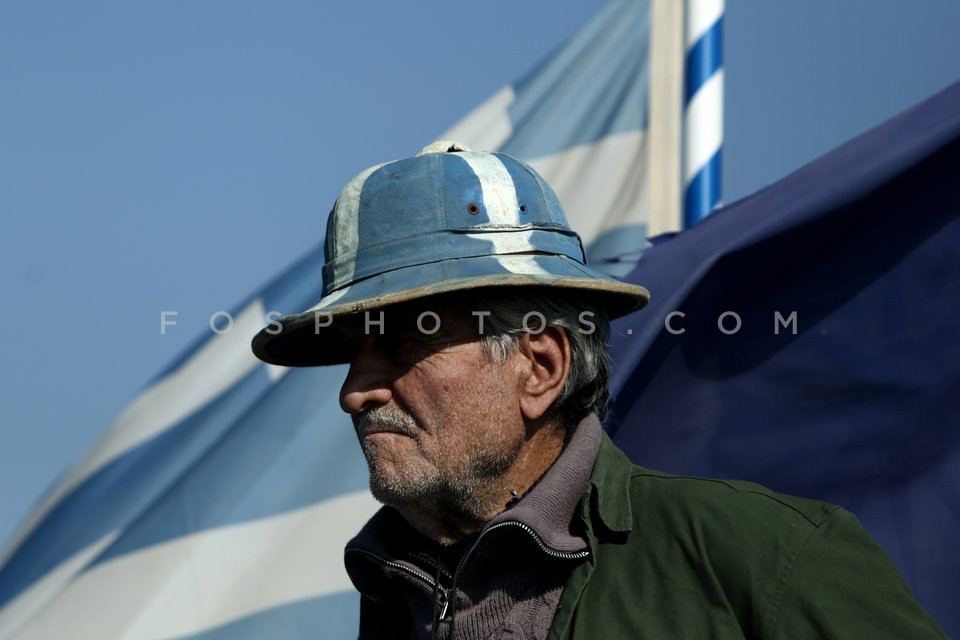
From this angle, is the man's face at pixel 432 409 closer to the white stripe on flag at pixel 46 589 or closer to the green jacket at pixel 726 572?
the green jacket at pixel 726 572

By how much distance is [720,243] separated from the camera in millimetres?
4004

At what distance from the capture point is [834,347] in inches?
149

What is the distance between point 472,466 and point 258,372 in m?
2.33

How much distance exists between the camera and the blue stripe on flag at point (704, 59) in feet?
16.1

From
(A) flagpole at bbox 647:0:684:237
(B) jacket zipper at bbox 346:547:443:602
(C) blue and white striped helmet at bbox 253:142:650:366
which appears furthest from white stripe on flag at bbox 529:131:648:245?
(B) jacket zipper at bbox 346:547:443:602

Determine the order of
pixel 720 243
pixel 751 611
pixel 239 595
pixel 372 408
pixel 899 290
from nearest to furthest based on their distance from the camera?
pixel 751 611 → pixel 372 408 → pixel 899 290 → pixel 720 243 → pixel 239 595

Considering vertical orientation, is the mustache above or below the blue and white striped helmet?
below

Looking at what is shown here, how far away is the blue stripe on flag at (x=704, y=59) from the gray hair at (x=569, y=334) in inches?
81.9

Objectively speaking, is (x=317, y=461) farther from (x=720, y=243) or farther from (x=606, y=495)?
(x=606, y=495)

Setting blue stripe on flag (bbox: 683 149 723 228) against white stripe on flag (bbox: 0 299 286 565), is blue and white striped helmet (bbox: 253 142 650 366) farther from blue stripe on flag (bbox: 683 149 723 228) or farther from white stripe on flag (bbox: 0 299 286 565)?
white stripe on flag (bbox: 0 299 286 565)

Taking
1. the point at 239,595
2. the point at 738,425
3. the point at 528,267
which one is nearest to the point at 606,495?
the point at 528,267

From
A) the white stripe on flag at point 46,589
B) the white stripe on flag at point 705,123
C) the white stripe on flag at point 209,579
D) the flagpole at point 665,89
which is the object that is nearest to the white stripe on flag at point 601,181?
the flagpole at point 665,89

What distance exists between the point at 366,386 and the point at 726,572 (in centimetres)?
80

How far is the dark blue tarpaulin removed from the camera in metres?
3.60
